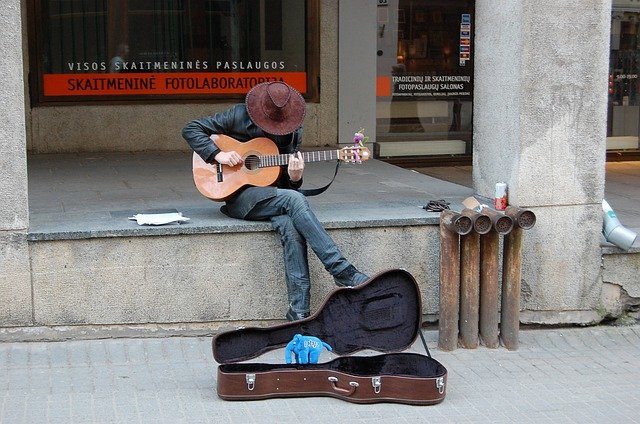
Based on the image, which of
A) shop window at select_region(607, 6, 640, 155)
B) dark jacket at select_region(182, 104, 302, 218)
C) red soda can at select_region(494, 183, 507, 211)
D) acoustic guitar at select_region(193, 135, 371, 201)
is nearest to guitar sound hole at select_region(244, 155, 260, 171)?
acoustic guitar at select_region(193, 135, 371, 201)

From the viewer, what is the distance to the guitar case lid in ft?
19.2

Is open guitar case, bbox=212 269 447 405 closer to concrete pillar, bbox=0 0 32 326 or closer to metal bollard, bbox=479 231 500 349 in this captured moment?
metal bollard, bbox=479 231 500 349

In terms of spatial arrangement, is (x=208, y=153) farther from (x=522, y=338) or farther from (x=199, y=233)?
(x=522, y=338)

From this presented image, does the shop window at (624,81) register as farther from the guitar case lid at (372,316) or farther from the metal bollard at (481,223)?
the guitar case lid at (372,316)

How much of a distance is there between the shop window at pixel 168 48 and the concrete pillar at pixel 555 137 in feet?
14.8

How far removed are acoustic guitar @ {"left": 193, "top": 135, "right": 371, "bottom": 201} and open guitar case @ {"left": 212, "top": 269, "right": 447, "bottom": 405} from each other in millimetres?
1042

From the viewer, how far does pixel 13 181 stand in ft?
19.7

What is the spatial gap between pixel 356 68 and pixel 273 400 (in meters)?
6.46

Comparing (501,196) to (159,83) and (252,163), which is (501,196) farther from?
(159,83)

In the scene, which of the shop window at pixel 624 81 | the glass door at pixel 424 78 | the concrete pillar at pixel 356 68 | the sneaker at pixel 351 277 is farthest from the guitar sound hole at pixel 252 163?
the shop window at pixel 624 81

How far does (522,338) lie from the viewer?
22.0ft

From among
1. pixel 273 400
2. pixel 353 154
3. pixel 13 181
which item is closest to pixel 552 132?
pixel 353 154

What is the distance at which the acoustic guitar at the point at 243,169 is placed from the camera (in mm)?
6430

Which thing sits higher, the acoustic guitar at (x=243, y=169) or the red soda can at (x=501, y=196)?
the acoustic guitar at (x=243, y=169)
